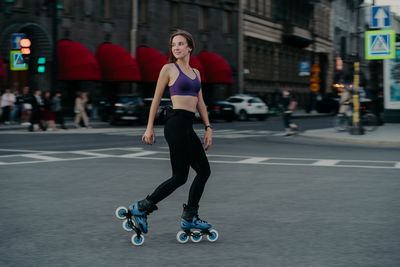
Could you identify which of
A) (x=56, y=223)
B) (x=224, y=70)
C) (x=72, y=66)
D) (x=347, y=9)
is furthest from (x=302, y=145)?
(x=347, y=9)

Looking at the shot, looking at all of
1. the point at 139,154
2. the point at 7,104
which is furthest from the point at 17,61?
the point at 139,154

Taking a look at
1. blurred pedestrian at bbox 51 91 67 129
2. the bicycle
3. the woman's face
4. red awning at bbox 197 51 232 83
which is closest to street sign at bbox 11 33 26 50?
blurred pedestrian at bbox 51 91 67 129

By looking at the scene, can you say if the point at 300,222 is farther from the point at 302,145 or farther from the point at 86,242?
the point at 302,145

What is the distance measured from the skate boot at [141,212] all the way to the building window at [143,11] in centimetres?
3953

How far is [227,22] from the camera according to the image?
56312mm

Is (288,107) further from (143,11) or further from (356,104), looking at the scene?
(143,11)

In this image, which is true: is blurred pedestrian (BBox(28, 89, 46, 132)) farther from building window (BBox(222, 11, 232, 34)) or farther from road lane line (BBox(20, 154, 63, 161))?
building window (BBox(222, 11, 232, 34))

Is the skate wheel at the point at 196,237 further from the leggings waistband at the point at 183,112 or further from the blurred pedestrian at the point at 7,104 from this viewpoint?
the blurred pedestrian at the point at 7,104

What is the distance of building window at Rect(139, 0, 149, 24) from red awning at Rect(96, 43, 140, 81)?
Result: 4764 mm

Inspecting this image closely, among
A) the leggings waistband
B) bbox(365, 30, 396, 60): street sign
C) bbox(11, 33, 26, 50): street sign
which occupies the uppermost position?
bbox(11, 33, 26, 50): street sign

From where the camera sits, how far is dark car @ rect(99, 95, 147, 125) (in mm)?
36125

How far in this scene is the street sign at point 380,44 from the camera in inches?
953

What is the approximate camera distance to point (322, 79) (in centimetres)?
7869

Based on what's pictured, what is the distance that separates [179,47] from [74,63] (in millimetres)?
31623
